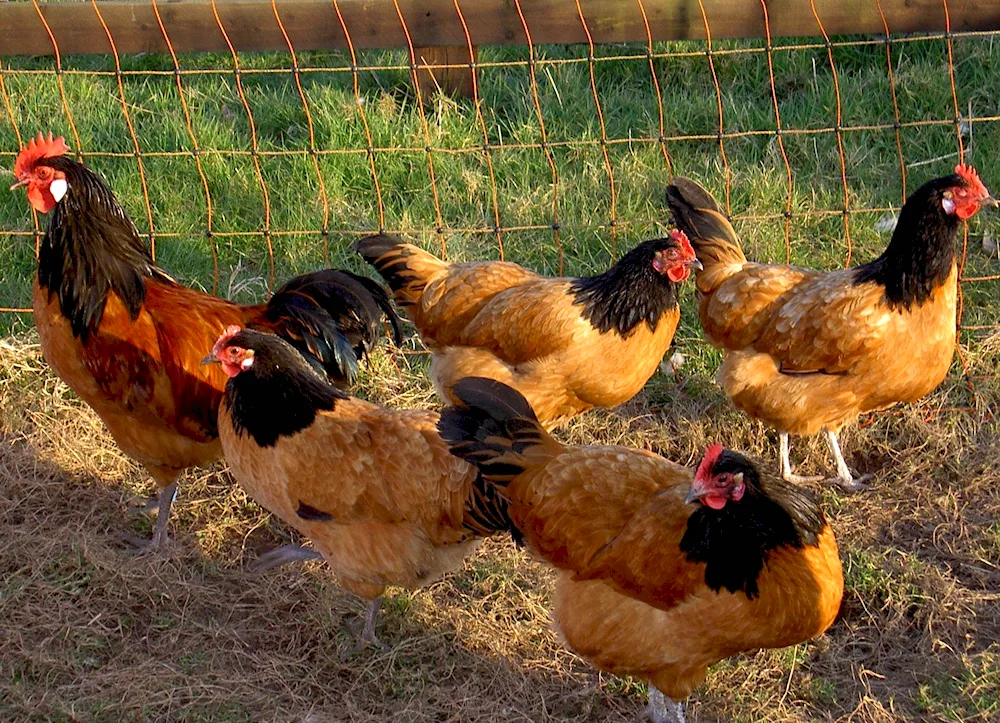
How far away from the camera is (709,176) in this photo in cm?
567

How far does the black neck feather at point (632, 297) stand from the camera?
13.1 feet

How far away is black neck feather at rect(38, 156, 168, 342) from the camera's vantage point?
3.67 metres

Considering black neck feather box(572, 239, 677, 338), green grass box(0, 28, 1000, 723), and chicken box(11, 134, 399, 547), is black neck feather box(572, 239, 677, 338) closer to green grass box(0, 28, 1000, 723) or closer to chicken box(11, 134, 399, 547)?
green grass box(0, 28, 1000, 723)

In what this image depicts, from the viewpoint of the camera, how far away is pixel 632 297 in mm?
3977

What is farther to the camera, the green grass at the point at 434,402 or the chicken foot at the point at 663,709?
the green grass at the point at 434,402

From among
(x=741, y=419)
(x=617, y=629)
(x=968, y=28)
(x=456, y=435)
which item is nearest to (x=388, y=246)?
(x=456, y=435)

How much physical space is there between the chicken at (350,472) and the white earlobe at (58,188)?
0.85 m

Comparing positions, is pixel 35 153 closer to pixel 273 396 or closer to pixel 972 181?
pixel 273 396

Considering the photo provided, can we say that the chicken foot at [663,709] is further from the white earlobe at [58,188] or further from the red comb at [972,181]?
the white earlobe at [58,188]

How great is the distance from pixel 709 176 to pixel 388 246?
210 cm

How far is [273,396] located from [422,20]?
1783mm

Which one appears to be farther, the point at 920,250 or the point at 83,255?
the point at 920,250

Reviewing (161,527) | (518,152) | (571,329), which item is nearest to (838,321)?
(571,329)

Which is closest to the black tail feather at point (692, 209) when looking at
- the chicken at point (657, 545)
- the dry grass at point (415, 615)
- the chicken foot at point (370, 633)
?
the dry grass at point (415, 615)
